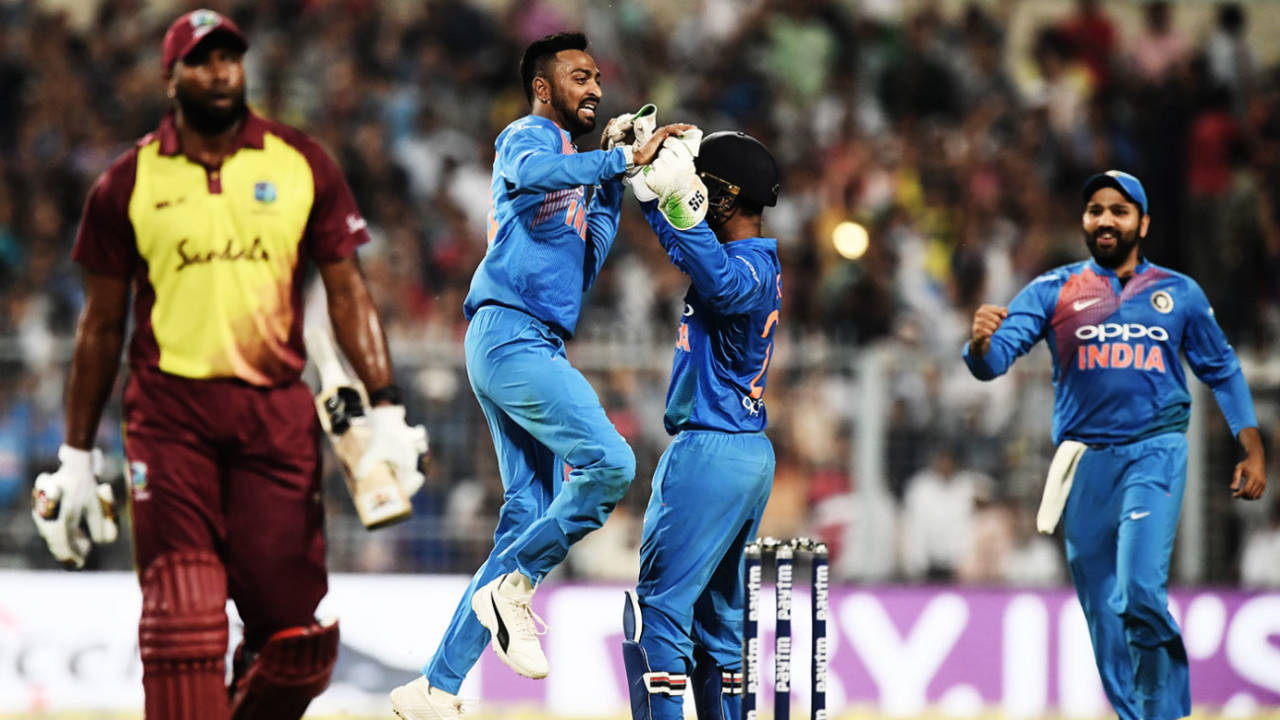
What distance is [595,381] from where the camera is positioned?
39.7 feet

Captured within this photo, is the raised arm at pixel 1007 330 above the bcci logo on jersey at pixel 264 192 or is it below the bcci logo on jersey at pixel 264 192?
below

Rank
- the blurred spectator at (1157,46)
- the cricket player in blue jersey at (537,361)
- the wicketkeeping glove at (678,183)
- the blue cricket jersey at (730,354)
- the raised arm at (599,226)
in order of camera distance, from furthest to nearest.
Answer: the blurred spectator at (1157,46) → the raised arm at (599,226) → the blue cricket jersey at (730,354) → the cricket player in blue jersey at (537,361) → the wicketkeeping glove at (678,183)

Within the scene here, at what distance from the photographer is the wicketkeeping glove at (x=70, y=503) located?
564cm

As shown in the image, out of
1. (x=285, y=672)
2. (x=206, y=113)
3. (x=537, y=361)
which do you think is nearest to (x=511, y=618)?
(x=537, y=361)

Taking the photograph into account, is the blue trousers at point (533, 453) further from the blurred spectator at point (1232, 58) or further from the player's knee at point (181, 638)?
the blurred spectator at point (1232, 58)

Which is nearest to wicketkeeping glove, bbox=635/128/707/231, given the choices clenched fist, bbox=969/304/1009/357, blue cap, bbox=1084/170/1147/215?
clenched fist, bbox=969/304/1009/357

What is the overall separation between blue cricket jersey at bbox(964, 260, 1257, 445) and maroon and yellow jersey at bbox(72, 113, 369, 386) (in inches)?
146

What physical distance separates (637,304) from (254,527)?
29.1 feet

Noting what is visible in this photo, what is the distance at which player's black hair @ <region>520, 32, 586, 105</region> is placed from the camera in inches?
274

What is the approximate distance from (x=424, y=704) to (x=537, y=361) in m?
1.45

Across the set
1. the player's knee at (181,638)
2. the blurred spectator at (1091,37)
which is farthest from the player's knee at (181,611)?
the blurred spectator at (1091,37)

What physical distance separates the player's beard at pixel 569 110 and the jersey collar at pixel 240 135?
154cm

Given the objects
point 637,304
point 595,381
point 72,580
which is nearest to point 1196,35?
point 637,304

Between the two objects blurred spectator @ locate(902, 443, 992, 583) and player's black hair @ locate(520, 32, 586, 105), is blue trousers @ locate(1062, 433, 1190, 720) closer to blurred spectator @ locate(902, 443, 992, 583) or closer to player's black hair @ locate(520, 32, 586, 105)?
player's black hair @ locate(520, 32, 586, 105)
